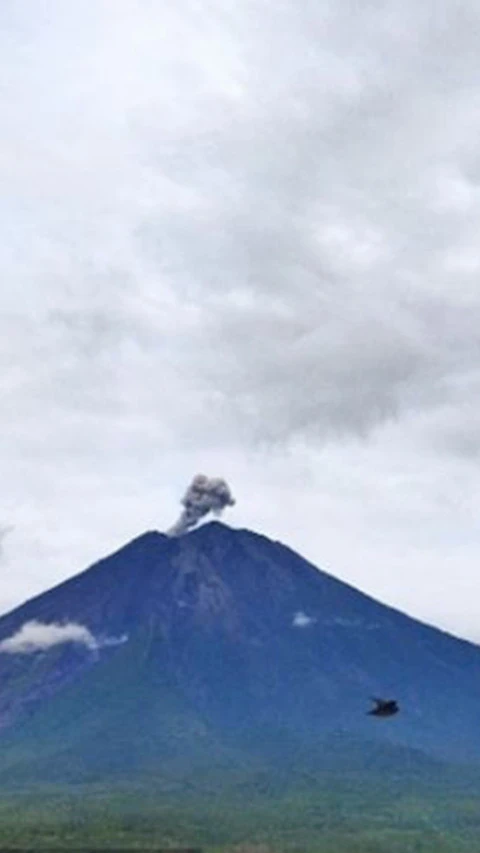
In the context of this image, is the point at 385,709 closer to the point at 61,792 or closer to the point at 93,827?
the point at 93,827

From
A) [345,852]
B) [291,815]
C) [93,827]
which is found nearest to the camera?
[345,852]

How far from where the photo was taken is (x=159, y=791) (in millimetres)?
194500

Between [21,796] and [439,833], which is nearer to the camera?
[439,833]

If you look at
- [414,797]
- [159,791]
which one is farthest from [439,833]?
[159,791]

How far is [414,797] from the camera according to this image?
195 m

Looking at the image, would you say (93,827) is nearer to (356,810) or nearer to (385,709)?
(356,810)

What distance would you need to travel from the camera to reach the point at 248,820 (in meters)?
166

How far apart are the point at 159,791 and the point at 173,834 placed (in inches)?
1683

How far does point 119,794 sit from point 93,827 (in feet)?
117

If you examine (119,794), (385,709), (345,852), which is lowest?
(385,709)

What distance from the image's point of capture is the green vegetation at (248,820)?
489ft

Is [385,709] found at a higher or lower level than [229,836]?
lower

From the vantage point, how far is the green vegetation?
149000mm

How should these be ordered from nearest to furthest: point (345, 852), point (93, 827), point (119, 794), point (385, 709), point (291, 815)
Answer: point (385, 709), point (345, 852), point (93, 827), point (291, 815), point (119, 794)
